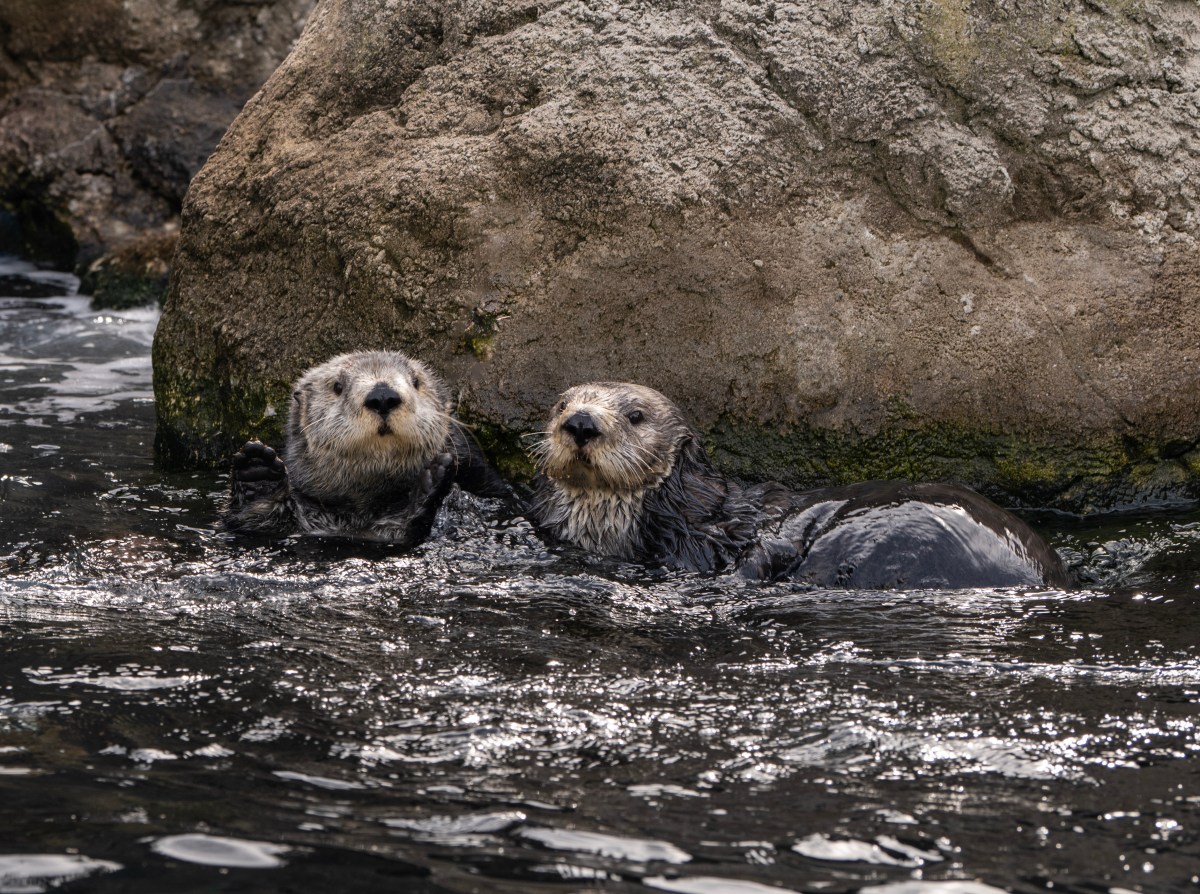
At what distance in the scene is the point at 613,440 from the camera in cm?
556

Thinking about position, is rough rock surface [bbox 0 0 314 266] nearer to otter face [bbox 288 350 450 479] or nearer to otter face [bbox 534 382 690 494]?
otter face [bbox 288 350 450 479]

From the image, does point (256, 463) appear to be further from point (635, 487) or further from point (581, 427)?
point (635, 487)

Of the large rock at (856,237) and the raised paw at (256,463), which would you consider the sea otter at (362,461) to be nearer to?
the raised paw at (256,463)

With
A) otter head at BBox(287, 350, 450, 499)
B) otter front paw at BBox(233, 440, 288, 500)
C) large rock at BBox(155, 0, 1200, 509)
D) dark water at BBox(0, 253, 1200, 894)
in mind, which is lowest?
dark water at BBox(0, 253, 1200, 894)

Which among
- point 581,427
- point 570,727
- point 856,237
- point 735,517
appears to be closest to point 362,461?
point 581,427

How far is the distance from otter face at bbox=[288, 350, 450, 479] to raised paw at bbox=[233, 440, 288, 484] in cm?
23

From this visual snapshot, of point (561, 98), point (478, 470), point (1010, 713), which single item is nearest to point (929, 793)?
point (1010, 713)

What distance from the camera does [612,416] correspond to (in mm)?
5555

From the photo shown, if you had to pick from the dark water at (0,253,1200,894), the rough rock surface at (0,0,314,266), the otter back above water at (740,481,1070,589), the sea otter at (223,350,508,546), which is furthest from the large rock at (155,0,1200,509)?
the rough rock surface at (0,0,314,266)

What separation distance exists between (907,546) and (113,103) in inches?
422

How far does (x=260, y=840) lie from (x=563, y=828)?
23.7 inches

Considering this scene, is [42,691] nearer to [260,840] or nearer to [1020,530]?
[260,840]

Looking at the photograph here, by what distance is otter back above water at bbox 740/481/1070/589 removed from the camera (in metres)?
4.91

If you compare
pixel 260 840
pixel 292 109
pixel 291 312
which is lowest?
pixel 260 840
